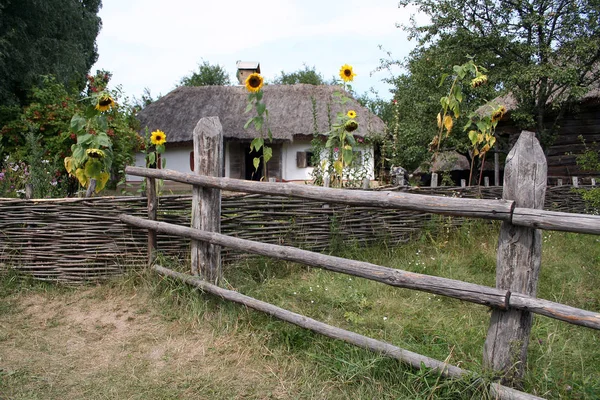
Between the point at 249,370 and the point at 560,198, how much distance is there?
670cm

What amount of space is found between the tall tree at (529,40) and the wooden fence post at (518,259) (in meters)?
7.86

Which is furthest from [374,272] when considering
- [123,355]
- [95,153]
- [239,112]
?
[239,112]

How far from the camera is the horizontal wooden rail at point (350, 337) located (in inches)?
85.3

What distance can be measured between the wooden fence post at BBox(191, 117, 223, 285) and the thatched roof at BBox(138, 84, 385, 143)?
1351 centimetres

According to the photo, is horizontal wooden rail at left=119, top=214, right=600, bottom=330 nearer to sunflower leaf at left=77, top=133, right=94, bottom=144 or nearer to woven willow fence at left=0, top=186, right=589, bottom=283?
woven willow fence at left=0, top=186, right=589, bottom=283

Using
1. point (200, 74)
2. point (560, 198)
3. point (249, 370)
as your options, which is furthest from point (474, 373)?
point (200, 74)

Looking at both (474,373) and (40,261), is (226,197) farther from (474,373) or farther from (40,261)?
(474,373)

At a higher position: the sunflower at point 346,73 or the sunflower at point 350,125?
the sunflower at point 346,73

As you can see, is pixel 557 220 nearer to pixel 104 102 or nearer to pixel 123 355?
pixel 123 355

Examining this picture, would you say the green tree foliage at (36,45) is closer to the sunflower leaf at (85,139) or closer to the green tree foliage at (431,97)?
the green tree foliage at (431,97)

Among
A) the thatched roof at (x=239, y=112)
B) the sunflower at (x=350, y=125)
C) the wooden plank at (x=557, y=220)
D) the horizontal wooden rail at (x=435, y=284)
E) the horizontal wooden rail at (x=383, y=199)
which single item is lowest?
the horizontal wooden rail at (x=435, y=284)

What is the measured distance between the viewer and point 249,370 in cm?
278

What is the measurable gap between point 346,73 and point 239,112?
14.1m

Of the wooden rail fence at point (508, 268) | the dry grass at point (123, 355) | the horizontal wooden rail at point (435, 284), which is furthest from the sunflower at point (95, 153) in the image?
the wooden rail fence at point (508, 268)
